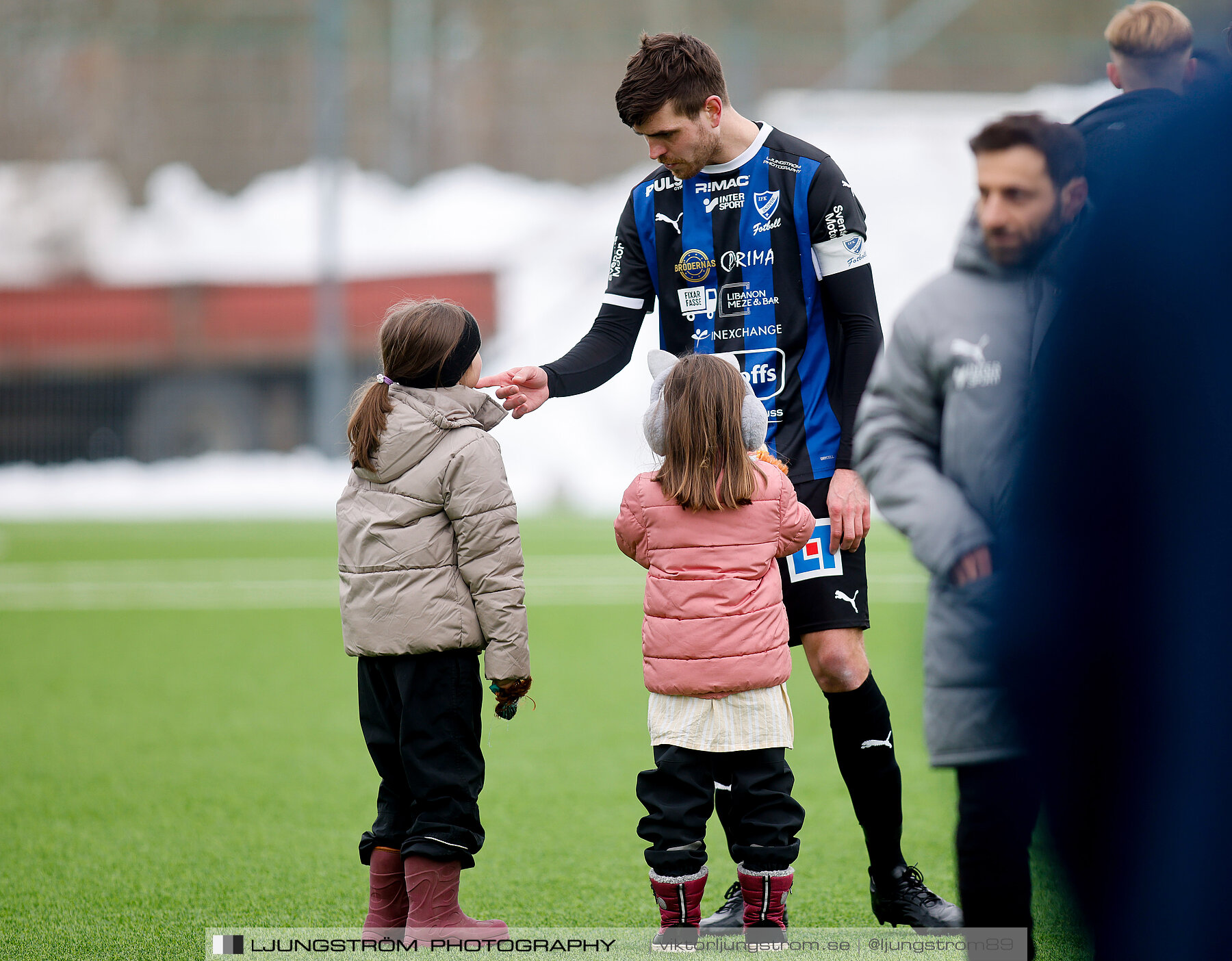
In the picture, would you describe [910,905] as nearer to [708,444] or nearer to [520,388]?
[708,444]

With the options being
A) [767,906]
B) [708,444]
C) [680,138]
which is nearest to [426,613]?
[708,444]

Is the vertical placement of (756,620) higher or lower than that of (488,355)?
lower

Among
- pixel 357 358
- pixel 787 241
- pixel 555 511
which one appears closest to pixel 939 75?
pixel 357 358

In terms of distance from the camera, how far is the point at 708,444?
290 centimetres

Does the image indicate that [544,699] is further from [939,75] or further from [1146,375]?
[939,75]

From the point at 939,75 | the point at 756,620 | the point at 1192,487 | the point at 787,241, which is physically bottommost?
the point at 756,620

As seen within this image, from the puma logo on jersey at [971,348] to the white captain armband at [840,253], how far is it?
1.13 metres

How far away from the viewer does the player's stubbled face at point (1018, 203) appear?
6.37 feet

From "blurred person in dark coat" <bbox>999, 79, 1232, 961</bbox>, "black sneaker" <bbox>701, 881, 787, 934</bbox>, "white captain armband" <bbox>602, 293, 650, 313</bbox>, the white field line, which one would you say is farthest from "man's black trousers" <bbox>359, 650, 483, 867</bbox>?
the white field line

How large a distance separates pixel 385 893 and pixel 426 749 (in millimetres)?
368

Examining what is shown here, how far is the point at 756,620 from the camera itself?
2.89 metres

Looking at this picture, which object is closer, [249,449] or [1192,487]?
[1192,487]

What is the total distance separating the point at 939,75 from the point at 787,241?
90.9 ft

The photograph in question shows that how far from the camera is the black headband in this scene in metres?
3.09
